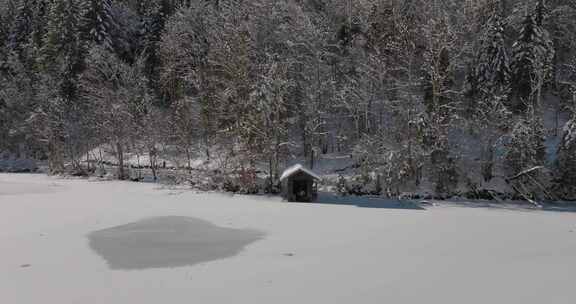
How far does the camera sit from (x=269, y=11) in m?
33.3

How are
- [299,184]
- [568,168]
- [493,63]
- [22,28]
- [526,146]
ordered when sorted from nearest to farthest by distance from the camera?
[299,184] → [568,168] → [526,146] → [493,63] → [22,28]

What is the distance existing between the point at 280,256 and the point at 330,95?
23.0 m

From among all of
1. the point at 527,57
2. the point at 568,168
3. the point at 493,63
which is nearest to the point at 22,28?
the point at 493,63

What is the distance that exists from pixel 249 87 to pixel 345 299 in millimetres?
21137

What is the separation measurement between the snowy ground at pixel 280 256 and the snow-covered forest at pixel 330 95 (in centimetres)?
833

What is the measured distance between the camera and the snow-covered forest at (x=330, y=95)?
25.1 metres

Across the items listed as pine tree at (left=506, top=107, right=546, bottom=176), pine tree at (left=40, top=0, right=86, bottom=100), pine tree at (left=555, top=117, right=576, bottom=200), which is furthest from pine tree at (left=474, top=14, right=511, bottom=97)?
pine tree at (left=40, top=0, right=86, bottom=100)

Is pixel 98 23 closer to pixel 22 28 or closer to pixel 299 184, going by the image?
pixel 22 28

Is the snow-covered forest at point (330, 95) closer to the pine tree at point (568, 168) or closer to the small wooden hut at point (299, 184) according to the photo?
the pine tree at point (568, 168)

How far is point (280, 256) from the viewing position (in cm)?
1038

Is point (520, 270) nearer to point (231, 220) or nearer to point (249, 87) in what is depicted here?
point (231, 220)

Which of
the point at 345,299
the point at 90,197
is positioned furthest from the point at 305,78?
the point at 345,299

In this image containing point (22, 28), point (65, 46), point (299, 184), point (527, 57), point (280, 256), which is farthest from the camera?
point (22, 28)

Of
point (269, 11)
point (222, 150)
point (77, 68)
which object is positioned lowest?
point (222, 150)
